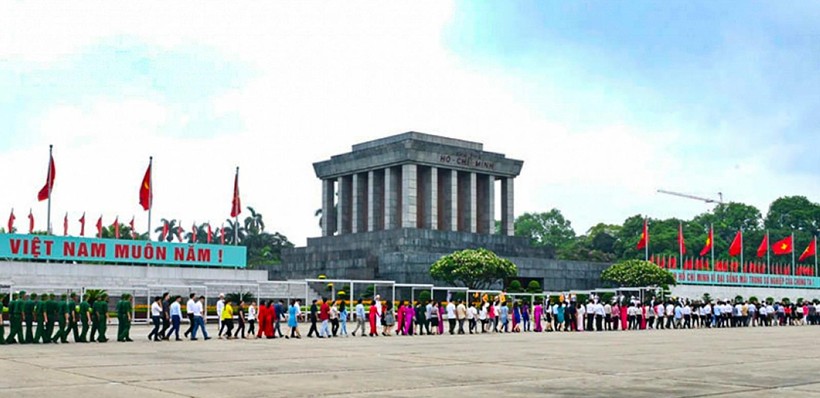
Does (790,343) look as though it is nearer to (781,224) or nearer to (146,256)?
(146,256)

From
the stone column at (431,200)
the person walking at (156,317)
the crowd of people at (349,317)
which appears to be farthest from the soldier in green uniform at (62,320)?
the stone column at (431,200)

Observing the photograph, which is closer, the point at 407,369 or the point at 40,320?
the point at 407,369

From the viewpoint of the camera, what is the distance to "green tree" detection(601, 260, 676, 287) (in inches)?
2790

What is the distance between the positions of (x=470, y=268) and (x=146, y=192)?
20.2 metres

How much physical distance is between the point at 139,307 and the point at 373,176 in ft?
126

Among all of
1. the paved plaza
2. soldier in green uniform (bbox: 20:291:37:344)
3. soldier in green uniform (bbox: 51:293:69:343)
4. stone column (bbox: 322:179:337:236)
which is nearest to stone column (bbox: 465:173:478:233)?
stone column (bbox: 322:179:337:236)

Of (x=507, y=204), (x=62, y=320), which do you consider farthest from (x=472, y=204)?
(x=62, y=320)

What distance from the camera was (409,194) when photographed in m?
77.4

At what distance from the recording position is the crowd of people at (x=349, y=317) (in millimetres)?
27406

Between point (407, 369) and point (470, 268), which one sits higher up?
point (470, 268)

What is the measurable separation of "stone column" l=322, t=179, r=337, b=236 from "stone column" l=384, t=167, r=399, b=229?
35.0ft

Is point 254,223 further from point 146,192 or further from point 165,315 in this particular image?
point 165,315

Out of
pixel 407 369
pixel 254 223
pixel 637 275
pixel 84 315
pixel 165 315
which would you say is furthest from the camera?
pixel 254 223

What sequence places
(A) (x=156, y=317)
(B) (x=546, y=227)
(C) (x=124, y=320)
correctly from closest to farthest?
1. (C) (x=124, y=320)
2. (A) (x=156, y=317)
3. (B) (x=546, y=227)
